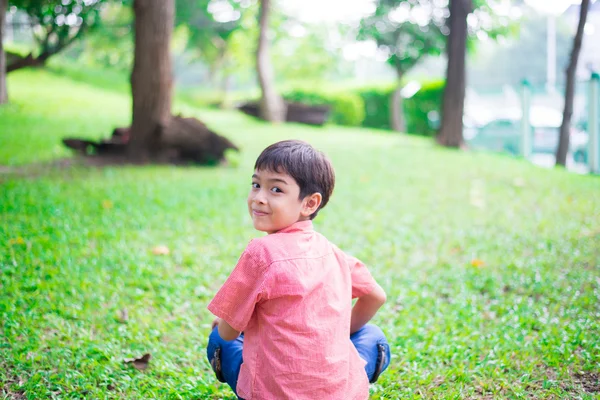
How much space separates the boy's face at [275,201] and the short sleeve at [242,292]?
14cm

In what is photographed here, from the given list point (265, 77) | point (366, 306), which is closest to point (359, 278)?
point (366, 306)

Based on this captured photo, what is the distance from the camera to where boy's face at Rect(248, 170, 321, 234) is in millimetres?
2010

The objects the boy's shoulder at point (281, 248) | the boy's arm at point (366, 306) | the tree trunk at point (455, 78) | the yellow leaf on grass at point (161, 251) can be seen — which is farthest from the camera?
the tree trunk at point (455, 78)

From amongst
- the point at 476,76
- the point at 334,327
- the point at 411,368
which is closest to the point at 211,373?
the point at 411,368

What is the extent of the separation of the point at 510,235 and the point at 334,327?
3.96 metres

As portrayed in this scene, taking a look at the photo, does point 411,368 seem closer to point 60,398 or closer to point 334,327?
point 334,327

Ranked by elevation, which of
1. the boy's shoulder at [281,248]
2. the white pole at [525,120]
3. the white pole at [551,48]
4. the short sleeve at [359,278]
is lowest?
the short sleeve at [359,278]

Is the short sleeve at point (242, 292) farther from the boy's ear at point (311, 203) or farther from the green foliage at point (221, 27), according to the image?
the green foliage at point (221, 27)

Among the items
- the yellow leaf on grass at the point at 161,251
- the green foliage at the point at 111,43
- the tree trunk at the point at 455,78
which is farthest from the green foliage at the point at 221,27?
the yellow leaf on grass at the point at 161,251

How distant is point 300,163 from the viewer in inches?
79.1

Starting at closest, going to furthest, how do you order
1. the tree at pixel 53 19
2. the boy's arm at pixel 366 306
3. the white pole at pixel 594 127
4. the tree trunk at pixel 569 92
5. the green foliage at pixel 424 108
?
the boy's arm at pixel 366 306, the tree at pixel 53 19, the white pole at pixel 594 127, the tree trunk at pixel 569 92, the green foliage at pixel 424 108

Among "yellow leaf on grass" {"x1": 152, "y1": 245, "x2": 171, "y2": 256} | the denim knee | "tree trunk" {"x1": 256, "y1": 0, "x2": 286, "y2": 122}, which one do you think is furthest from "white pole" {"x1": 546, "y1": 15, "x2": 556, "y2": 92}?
the denim knee

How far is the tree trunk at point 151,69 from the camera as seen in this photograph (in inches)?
326

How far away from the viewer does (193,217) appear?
5602mm
